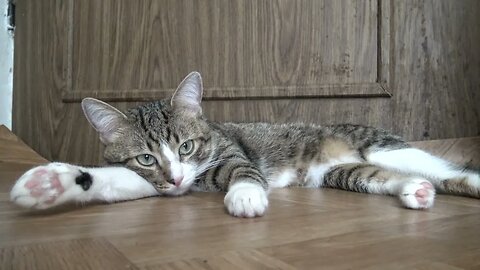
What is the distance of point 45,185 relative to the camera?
0.88 m

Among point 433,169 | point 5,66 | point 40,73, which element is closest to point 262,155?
point 433,169

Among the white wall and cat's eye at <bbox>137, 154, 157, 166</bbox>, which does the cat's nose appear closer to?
cat's eye at <bbox>137, 154, 157, 166</bbox>

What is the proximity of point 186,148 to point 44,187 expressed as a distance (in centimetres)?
47

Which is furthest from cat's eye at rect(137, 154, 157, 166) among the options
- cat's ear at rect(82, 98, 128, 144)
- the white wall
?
the white wall

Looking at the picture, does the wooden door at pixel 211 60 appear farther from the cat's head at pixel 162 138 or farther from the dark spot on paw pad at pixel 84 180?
the dark spot on paw pad at pixel 84 180

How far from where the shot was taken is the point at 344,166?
4.72ft

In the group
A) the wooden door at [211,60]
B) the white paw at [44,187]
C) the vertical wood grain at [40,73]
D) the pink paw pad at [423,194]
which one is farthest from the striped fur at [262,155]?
the vertical wood grain at [40,73]

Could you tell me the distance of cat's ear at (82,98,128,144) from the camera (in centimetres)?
125

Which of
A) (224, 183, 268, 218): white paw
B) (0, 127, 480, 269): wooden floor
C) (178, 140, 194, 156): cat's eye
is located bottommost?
(0, 127, 480, 269): wooden floor

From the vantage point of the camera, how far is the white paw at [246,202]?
0.90 m

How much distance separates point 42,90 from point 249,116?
977 millimetres

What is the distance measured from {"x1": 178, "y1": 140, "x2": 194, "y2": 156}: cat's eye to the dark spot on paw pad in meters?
0.30

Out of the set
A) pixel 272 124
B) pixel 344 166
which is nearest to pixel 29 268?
pixel 344 166

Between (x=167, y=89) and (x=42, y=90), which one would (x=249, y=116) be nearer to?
(x=167, y=89)
